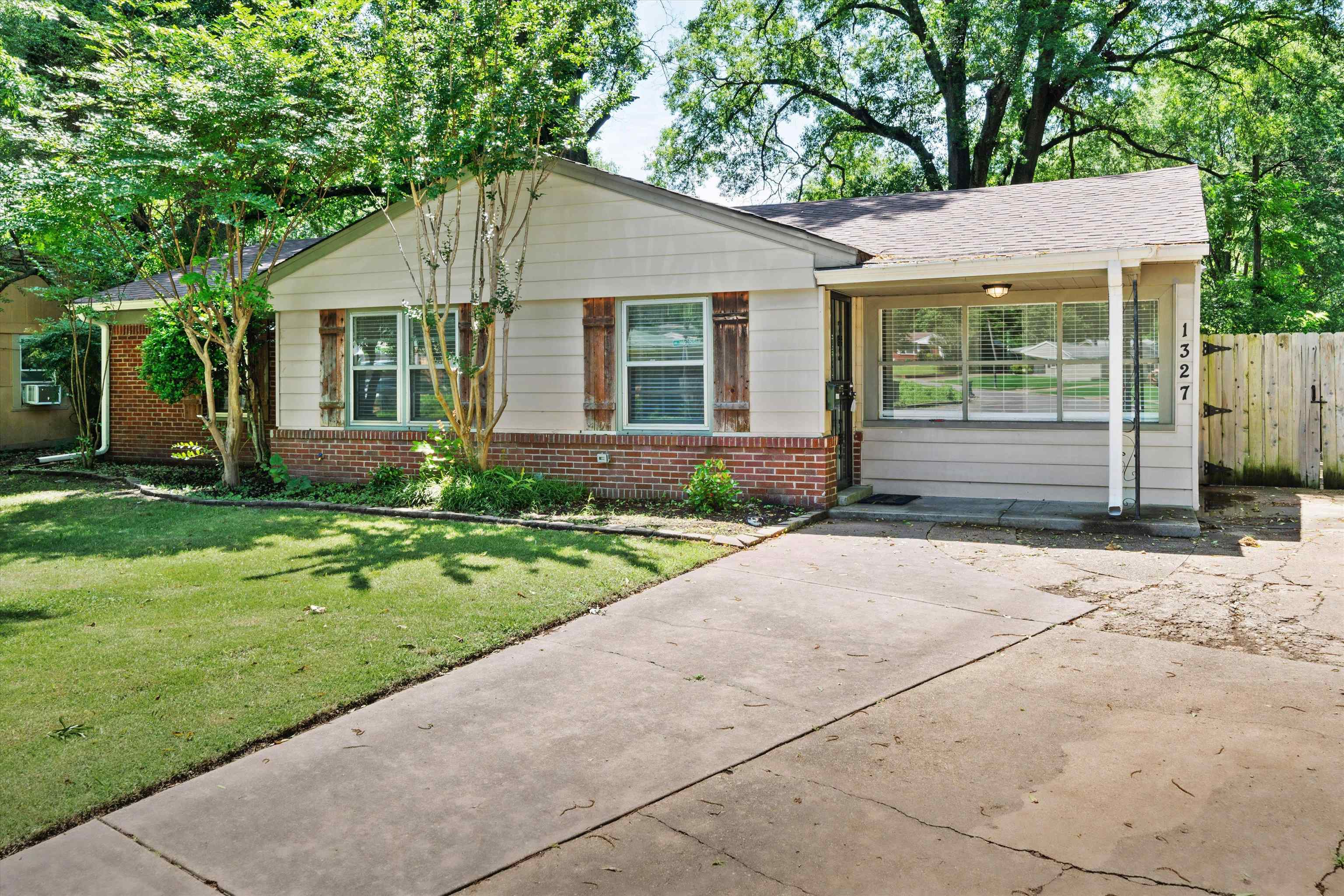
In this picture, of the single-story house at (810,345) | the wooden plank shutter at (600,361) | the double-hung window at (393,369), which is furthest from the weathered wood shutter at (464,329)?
the wooden plank shutter at (600,361)

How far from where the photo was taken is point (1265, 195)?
19.1 m

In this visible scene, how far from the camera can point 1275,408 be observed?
11500 mm

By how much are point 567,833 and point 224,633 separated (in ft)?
Result: 10.2

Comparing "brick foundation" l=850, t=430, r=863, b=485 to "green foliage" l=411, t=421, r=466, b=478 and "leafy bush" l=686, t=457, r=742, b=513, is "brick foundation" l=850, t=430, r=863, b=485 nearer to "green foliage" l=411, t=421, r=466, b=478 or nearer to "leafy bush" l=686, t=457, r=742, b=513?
"leafy bush" l=686, t=457, r=742, b=513

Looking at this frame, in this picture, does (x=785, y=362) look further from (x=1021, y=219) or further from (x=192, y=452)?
(x=192, y=452)

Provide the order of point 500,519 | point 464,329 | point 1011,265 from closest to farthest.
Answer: point 1011,265, point 500,519, point 464,329

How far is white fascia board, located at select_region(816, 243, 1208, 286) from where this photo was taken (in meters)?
8.42

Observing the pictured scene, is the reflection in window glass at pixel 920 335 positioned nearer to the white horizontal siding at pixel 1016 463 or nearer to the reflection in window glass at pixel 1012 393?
the reflection in window glass at pixel 1012 393

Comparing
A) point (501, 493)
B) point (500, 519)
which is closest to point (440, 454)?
point (501, 493)

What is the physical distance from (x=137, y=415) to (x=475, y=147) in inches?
333

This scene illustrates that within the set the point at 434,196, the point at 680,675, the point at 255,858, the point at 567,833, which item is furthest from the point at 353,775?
the point at 434,196

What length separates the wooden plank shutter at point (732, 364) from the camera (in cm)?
998

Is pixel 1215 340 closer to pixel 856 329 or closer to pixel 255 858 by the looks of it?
pixel 856 329

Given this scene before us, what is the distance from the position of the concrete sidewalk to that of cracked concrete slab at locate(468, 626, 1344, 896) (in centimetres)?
22
